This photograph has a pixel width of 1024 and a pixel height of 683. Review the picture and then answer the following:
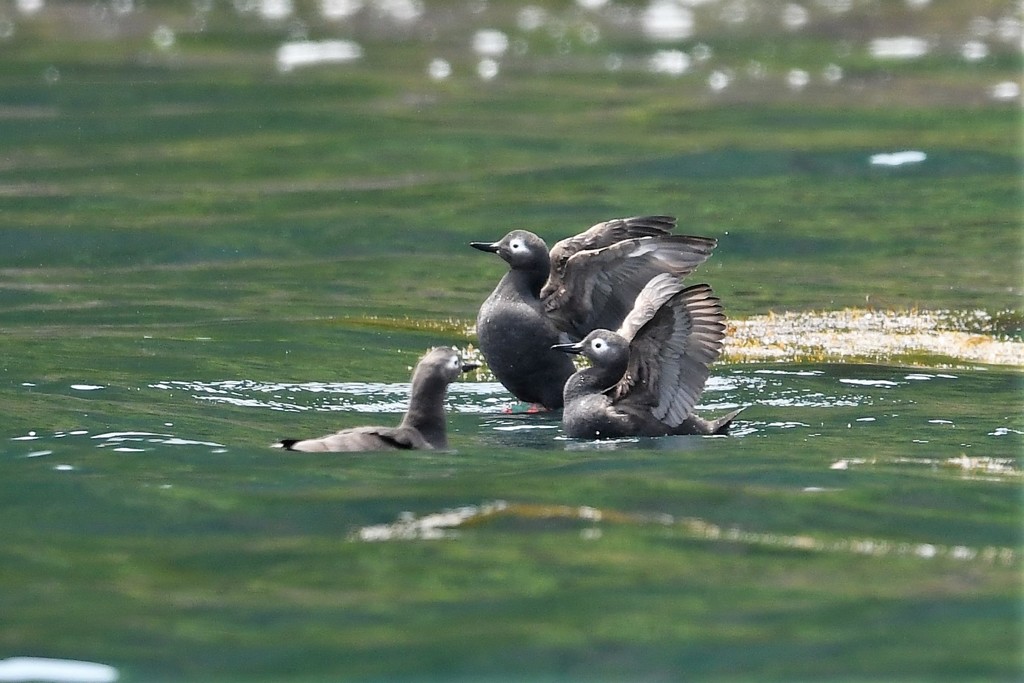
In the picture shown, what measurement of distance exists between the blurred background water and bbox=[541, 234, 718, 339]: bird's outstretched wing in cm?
81

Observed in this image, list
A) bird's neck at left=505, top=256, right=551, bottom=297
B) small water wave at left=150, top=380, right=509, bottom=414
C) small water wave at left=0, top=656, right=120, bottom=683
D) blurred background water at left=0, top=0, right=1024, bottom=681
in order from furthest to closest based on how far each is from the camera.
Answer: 1. small water wave at left=150, top=380, right=509, bottom=414
2. bird's neck at left=505, top=256, right=551, bottom=297
3. blurred background water at left=0, top=0, right=1024, bottom=681
4. small water wave at left=0, top=656, right=120, bottom=683

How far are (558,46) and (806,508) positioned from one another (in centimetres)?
2851

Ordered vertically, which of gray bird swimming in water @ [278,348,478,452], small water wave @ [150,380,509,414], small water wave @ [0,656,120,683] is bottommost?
small water wave @ [0,656,120,683]

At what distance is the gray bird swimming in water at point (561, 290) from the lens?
1185cm

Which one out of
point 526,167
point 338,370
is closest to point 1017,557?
point 338,370

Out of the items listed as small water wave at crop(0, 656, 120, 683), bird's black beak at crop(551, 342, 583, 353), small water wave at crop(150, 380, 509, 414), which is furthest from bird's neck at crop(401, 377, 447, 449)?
small water wave at crop(0, 656, 120, 683)

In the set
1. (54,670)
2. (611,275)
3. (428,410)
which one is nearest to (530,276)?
(611,275)

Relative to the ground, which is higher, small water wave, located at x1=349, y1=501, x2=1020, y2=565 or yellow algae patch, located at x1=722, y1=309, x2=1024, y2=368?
yellow algae patch, located at x1=722, y1=309, x2=1024, y2=368

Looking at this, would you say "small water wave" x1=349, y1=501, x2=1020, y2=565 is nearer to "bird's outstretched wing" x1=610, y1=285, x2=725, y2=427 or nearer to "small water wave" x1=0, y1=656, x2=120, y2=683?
"small water wave" x1=0, y1=656, x2=120, y2=683

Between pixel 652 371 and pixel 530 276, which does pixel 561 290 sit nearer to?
pixel 530 276

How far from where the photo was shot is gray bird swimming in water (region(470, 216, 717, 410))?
38.9 ft

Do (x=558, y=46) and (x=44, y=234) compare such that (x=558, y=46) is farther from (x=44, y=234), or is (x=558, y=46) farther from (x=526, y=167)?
(x=44, y=234)

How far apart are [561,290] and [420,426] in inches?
81.5

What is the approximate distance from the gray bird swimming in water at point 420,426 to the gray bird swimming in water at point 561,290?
128 centimetres
